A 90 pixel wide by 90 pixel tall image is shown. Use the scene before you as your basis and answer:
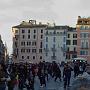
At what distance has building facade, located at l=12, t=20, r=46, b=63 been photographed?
145500 millimetres

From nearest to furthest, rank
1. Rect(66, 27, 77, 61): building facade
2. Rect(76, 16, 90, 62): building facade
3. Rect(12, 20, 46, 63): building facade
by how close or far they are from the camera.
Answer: Rect(76, 16, 90, 62): building facade
Rect(66, 27, 77, 61): building facade
Rect(12, 20, 46, 63): building facade

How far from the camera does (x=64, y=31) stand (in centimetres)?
13938

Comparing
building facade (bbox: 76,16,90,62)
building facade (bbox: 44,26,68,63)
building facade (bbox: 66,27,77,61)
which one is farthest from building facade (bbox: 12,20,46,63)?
building facade (bbox: 76,16,90,62)

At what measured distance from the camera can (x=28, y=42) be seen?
14700cm

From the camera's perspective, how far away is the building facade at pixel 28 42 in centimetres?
14550

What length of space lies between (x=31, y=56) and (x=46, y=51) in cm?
699

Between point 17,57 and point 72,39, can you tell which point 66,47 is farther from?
point 17,57

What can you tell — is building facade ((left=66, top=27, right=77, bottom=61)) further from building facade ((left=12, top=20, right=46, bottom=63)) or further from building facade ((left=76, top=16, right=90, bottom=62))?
building facade ((left=12, top=20, right=46, bottom=63))

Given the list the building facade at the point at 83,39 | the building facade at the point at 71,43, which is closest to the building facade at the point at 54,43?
the building facade at the point at 71,43

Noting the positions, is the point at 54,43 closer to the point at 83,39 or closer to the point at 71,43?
the point at 71,43

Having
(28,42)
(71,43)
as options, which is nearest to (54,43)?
(71,43)

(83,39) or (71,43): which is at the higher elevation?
(83,39)

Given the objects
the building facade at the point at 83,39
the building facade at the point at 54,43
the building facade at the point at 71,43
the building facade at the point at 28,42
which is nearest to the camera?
the building facade at the point at 83,39

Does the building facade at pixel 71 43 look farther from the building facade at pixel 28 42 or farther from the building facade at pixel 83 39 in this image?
the building facade at pixel 28 42
